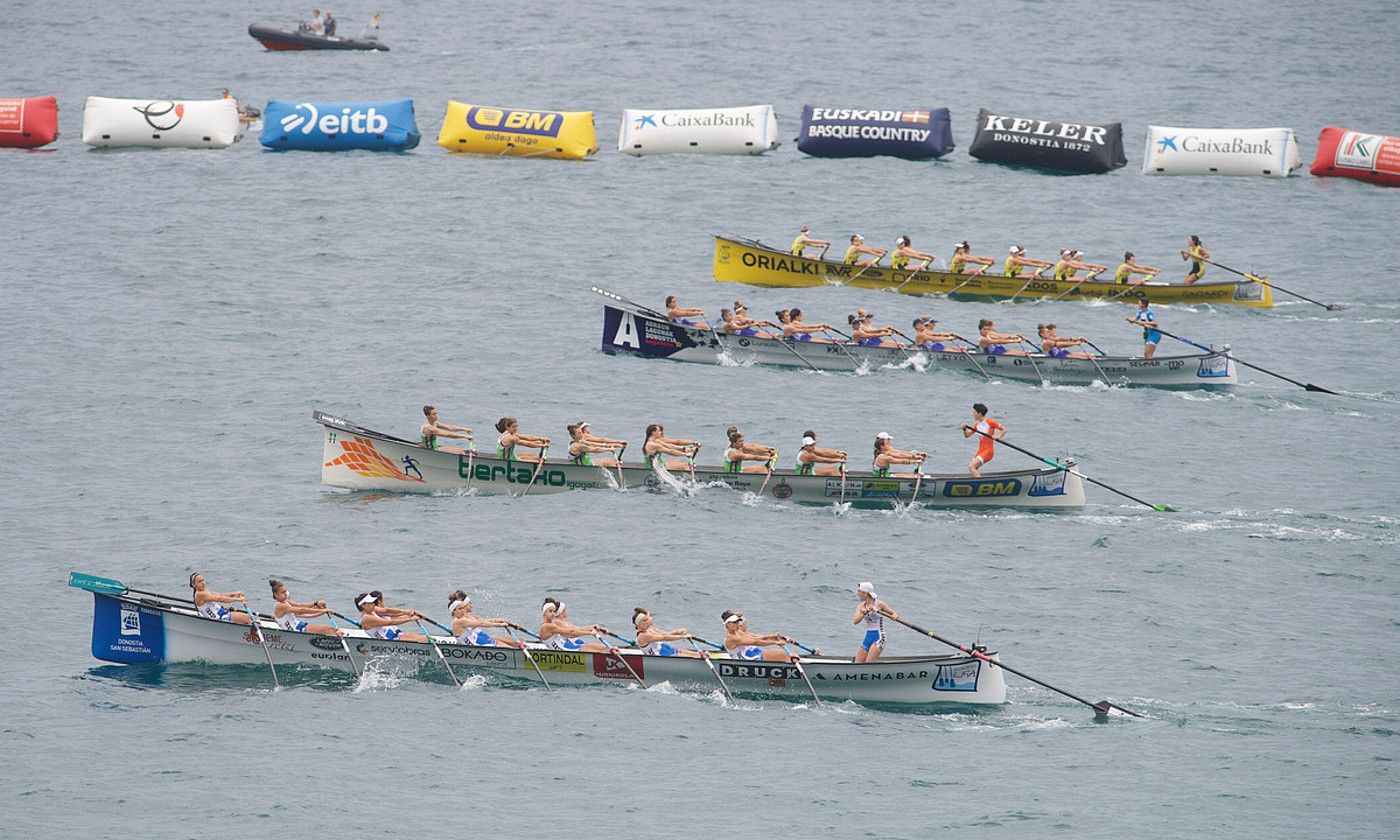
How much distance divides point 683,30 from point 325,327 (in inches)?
2059

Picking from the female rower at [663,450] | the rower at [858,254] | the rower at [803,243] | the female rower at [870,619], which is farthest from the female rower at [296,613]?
the rower at [858,254]

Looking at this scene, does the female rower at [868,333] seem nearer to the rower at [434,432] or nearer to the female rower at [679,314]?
the female rower at [679,314]

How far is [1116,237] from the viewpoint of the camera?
6291 centimetres

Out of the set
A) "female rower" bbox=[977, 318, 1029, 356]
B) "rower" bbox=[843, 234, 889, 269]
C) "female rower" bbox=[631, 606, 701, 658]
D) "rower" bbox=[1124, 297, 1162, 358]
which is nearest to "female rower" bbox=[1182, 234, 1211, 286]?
"rower" bbox=[1124, 297, 1162, 358]

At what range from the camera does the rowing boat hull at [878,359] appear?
48969 mm

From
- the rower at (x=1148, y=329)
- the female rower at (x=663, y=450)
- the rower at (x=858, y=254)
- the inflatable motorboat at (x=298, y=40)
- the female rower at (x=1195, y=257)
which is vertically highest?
the inflatable motorboat at (x=298, y=40)

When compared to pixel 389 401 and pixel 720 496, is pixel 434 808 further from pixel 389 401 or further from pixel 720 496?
pixel 389 401

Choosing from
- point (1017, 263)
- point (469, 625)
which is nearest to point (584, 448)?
point (469, 625)

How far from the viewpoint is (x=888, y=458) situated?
4019 cm

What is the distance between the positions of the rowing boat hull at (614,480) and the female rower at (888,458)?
13 centimetres

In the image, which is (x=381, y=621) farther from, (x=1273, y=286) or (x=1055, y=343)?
(x=1273, y=286)

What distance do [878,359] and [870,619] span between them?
A: 19015mm

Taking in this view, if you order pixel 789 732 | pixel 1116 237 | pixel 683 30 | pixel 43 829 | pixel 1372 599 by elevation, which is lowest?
pixel 43 829

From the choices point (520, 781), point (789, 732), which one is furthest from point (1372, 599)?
point (520, 781)
